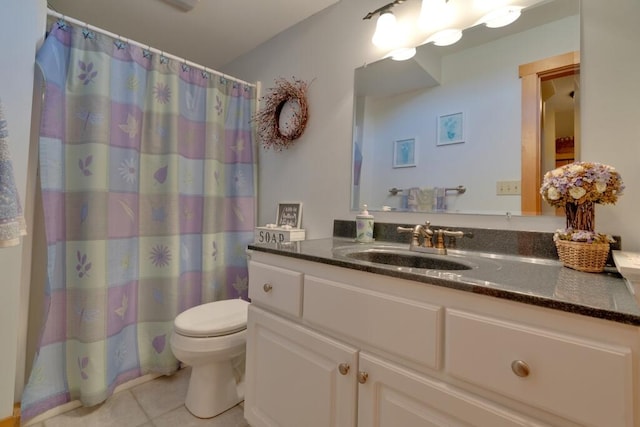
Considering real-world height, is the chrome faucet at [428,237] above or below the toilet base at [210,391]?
above

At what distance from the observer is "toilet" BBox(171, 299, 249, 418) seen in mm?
1321

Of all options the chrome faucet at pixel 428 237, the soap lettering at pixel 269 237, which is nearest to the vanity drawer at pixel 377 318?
the chrome faucet at pixel 428 237

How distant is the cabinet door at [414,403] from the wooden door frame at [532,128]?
0.73 m

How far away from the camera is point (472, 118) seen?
4.09 feet

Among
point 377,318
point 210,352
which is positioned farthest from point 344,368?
point 210,352

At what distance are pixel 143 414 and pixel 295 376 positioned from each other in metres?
0.90

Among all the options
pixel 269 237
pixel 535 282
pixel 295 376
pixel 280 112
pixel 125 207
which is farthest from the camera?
pixel 280 112

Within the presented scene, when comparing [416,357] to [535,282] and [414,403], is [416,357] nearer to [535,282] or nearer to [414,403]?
[414,403]

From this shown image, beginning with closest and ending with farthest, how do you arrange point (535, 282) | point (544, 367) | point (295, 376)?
1. point (544, 367)
2. point (535, 282)
3. point (295, 376)

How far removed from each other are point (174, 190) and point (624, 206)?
194 centimetres

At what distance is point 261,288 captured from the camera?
3.87 ft

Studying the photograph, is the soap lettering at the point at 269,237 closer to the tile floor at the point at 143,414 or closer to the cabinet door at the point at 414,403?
the tile floor at the point at 143,414

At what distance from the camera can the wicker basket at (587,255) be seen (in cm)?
82

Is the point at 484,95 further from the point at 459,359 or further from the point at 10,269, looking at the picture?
the point at 10,269
